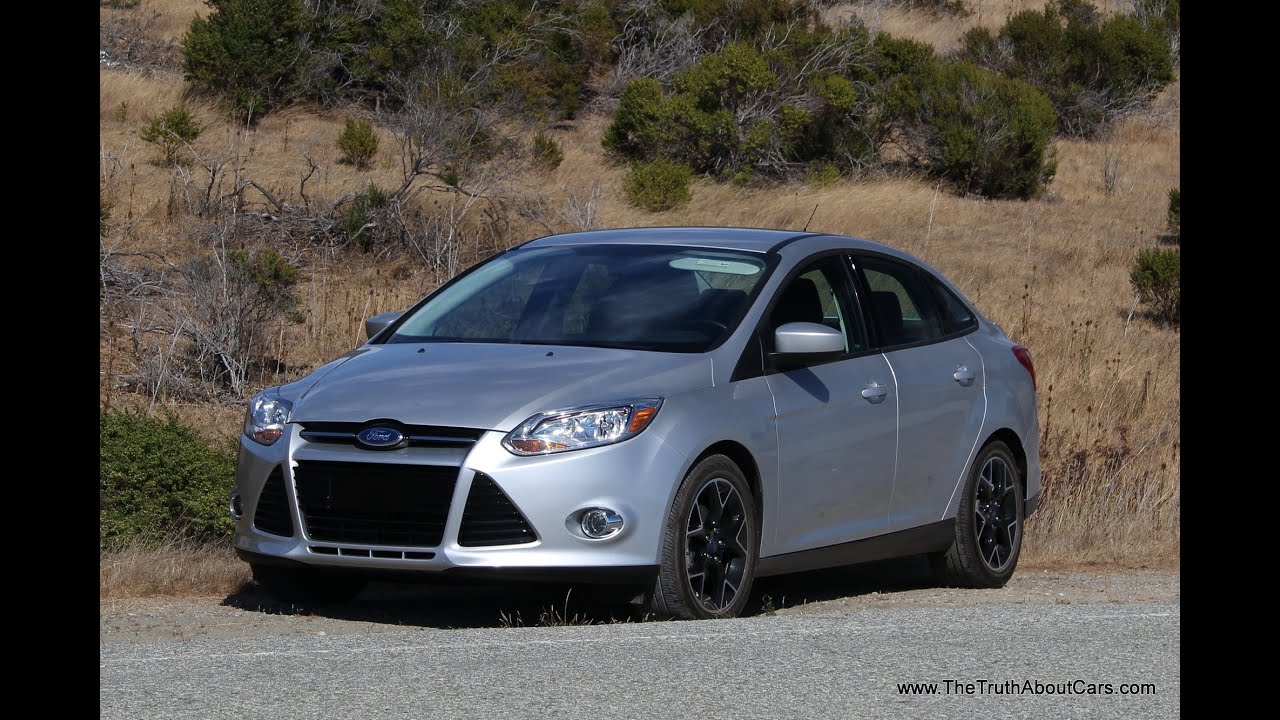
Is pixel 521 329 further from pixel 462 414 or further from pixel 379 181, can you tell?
pixel 379 181

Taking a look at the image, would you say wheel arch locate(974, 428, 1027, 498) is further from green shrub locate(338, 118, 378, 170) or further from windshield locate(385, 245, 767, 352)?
green shrub locate(338, 118, 378, 170)

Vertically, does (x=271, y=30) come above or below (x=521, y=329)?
below

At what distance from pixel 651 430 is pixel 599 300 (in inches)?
48.8

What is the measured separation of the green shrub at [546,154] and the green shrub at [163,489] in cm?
1632

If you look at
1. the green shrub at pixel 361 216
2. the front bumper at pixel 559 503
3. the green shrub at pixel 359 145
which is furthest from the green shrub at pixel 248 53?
the front bumper at pixel 559 503

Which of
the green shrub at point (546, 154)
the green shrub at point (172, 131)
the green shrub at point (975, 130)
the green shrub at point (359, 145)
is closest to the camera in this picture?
the green shrub at point (172, 131)

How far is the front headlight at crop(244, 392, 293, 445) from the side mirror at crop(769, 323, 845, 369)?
206 cm

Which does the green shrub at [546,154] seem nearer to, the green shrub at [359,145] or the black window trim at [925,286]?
the green shrub at [359,145]

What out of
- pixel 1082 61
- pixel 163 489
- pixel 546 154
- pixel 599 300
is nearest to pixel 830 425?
pixel 599 300

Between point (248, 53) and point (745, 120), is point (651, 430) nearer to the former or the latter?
point (745, 120)

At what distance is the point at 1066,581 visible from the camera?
9.18 metres

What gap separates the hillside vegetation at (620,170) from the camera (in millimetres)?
16109

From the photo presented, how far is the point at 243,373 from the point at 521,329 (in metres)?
9.09
